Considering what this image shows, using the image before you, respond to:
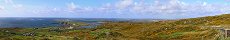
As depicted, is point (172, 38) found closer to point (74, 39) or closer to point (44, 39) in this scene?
point (74, 39)

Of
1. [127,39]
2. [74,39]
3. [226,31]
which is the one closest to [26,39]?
[74,39]

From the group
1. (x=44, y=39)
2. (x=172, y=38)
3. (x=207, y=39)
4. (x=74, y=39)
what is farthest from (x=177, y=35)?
(x=44, y=39)

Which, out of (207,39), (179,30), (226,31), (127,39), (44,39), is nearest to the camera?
(226,31)

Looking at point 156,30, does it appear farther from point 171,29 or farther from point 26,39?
point 26,39

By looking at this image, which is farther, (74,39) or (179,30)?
(179,30)

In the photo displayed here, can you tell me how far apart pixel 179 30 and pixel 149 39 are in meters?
16.4

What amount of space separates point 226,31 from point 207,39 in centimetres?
1653

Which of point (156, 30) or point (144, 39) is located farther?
point (156, 30)

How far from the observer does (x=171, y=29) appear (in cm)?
10244

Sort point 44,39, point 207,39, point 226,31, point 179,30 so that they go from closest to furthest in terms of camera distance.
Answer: point 226,31 → point 207,39 → point 44,39 → point 179,30

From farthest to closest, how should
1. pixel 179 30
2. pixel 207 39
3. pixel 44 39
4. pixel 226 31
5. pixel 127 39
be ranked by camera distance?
1. pixel 179 30
2. pixel 127 39
3. pixel 44 39
4. pixel 207 39
5. pixel 226 31

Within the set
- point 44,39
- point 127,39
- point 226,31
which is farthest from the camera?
point 127,39

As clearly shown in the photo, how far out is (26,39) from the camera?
3169 inches

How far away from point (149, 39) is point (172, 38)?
4.94m
